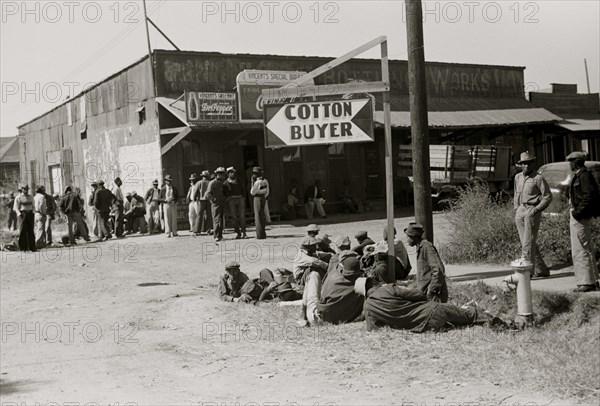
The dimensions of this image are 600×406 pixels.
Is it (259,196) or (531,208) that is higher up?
(259,196)

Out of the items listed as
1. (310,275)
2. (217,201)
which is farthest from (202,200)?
(310,275)

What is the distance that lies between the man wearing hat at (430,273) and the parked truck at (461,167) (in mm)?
15353

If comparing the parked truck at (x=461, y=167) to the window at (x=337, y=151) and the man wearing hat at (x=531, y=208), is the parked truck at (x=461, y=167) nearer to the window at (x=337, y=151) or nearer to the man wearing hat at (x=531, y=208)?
the window at (x=337, y=151)

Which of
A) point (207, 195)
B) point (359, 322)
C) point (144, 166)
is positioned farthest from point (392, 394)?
point (144, 166)

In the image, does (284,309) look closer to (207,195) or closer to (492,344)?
(492,344)

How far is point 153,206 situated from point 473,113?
14.2 m

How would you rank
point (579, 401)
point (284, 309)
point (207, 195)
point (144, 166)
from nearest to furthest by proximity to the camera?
point (579, 401)
point (284, 309)
point (207, 195)
point (144, 166)

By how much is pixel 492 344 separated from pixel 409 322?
116cm

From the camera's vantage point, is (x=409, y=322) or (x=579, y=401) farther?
(x=409, y=322)

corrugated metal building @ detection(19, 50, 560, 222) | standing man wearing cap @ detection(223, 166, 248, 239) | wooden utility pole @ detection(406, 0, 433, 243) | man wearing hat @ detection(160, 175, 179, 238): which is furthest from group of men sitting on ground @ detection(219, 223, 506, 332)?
corrugated metal building @ detection(19, 50, 560, 222)

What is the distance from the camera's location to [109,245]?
2002 centimetres

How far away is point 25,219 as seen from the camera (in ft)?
63.0

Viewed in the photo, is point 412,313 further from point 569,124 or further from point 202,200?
point 569,124

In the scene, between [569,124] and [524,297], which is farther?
[569,124]
